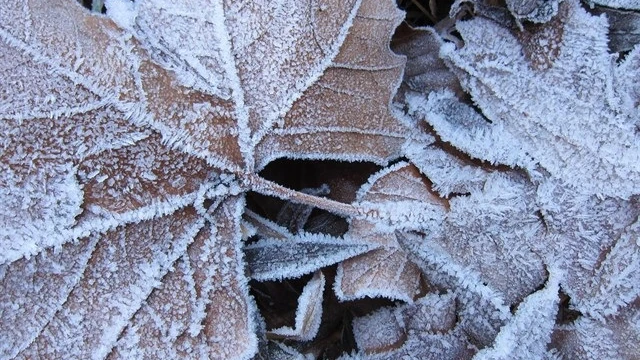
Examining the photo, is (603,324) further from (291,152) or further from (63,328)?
(63,328)

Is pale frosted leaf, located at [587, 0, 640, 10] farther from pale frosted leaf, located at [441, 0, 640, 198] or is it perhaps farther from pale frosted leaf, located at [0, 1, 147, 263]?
pale frosted leaf, located at [0, 1, 147, 263]

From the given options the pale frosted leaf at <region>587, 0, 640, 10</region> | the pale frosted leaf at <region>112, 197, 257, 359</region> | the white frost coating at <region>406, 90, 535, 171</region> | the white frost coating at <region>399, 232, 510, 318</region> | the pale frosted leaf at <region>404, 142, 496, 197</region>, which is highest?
the pale frosted leaf at <region>587, 0, 640, 10</region>

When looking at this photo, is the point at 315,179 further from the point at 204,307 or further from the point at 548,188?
the point at 548,188

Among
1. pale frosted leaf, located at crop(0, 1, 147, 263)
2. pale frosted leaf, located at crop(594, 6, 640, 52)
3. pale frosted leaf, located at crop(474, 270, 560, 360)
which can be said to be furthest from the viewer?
pale frosted leaf, located at crop(594, 6, 640, 52)

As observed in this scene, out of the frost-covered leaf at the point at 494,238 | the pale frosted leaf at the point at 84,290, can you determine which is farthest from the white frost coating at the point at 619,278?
the pale frosted leaf at the point at 84,290

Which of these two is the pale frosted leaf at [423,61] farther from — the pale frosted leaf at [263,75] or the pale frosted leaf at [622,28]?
the pale frosted leaf at [622,28]

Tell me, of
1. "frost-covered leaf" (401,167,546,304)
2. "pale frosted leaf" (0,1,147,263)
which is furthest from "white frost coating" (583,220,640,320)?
"pale frosted leaf" (0,1,147,263)
